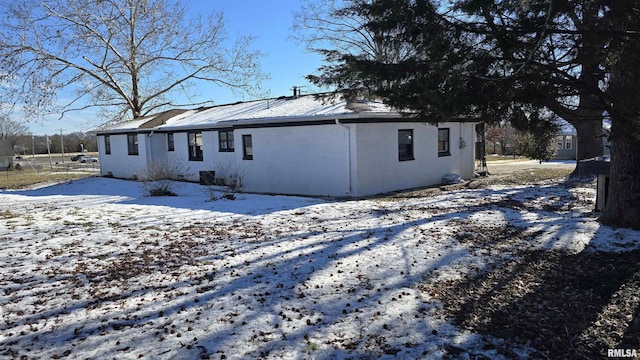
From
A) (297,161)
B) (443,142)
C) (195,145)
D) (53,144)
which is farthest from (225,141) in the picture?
(53,144)

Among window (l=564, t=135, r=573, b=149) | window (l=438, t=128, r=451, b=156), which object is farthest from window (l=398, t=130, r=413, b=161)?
window (l=564, t=135, r=573, b=149)

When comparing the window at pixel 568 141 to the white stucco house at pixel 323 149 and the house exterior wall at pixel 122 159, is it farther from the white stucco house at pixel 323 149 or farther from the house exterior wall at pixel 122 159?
the house exterior wall at pixel 122 159

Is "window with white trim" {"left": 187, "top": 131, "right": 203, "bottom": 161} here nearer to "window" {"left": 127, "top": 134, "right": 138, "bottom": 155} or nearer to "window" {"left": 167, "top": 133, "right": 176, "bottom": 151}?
"window" {"left": 167, "top": 133, "right": 176, "bottom": 151}

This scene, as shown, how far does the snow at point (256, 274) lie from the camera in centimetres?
380

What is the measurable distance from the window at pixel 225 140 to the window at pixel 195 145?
1806 millimetres

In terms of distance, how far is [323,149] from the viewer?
567 inches

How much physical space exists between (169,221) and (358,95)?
4670 millimetres

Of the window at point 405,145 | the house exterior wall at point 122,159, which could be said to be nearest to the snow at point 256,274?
the window at point 405,145

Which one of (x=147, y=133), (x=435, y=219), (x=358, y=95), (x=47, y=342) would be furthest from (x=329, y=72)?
(x=147, y=133)

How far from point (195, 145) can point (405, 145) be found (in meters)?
10.2

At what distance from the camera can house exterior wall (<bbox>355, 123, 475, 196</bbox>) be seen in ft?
45.4

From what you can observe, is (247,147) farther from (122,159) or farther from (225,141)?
(122,159)

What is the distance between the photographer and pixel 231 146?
18547 millimetres

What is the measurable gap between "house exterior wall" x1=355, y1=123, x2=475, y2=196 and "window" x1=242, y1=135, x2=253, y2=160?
5.16 metres
